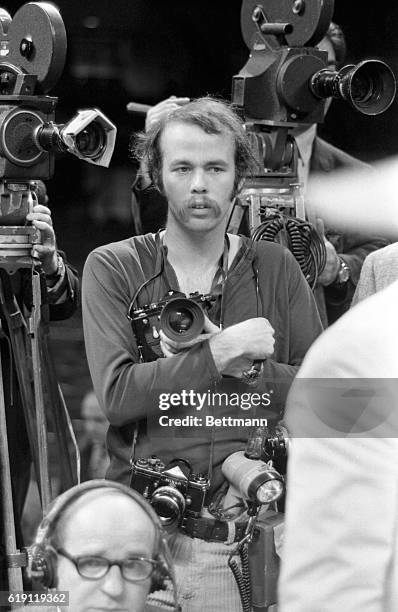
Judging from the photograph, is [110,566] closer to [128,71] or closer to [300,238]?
[300,238]

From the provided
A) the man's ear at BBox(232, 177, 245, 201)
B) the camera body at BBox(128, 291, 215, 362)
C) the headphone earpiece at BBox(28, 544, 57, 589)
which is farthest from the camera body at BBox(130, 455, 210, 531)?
the man's ear at BBox(232, 177, 245, 201)

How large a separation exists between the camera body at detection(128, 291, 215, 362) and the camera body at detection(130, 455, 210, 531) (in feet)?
0.50

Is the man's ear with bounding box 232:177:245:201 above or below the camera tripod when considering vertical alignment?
above

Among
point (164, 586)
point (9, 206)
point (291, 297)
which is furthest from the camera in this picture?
point (9, 206)

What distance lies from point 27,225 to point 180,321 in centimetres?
41

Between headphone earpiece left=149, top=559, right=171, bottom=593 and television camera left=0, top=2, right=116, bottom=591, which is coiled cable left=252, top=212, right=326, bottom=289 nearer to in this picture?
television camera left=0, top=2, right=116, bottom=591

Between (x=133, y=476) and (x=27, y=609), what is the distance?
0.23 meters

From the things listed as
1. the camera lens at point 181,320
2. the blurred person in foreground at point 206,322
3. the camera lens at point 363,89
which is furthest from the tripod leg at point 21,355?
the camera lens at point 363,89

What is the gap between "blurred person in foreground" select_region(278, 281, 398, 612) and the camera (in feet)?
2.76

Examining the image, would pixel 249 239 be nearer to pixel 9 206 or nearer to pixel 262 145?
pixel 262 145

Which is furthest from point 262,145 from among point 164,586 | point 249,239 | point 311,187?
point 164,586

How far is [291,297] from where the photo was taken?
161cm

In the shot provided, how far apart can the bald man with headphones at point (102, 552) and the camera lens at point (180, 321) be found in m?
0.29

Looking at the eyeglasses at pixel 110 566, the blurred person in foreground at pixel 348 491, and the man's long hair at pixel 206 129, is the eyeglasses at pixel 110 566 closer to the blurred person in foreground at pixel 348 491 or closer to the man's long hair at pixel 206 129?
the blurred person in foreground at pixel 348 491
